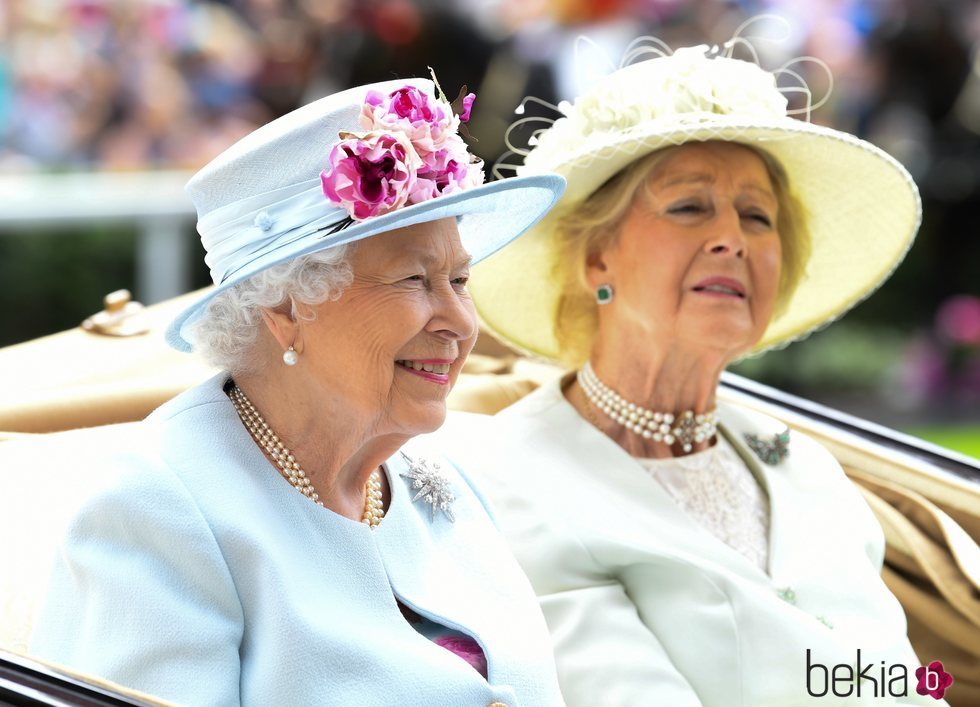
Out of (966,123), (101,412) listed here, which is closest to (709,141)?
(101,412)

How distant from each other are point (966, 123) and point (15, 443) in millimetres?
6255

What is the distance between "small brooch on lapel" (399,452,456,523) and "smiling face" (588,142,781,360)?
2.09 ft

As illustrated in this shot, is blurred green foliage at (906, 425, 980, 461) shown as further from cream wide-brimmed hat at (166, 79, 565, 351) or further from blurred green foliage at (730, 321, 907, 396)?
cream wide-brimmed hat at (166, 79, 565, 351)

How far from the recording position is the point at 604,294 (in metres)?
2.75

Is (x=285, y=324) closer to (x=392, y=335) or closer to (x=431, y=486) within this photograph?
(x=392, y=335)

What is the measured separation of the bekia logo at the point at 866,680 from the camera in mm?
2453

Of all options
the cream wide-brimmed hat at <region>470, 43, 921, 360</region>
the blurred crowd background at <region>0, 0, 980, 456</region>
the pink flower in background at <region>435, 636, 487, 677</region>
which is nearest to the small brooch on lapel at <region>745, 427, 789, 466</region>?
the cream wide-brimmed hat at <region>470, 43, 921, 360</region>

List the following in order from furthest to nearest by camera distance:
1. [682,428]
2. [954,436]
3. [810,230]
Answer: [954,436] < [810,230] < [682,428]

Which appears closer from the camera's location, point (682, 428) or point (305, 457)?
point (305, 457)

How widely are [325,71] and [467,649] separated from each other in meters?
4.83

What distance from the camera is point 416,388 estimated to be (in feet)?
6.33

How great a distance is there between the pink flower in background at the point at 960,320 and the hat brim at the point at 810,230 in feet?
Result: 16.0

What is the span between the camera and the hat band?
1830 millimetres

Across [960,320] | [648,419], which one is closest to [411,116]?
[648,419]
